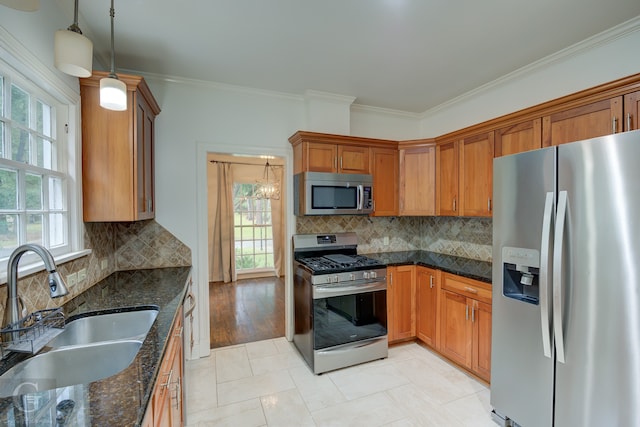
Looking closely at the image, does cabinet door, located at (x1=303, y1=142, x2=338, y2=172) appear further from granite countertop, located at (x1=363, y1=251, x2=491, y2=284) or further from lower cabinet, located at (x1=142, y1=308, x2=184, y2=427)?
lower cabinet, located at (x1=142, y1=308, x2=184, y2=427)

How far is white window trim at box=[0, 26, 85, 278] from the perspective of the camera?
4.63 feet

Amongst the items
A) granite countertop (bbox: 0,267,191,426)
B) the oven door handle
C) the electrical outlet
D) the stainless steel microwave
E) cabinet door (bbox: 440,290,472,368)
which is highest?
the stainless steel microwave

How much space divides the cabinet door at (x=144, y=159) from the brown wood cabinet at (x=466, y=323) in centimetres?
275

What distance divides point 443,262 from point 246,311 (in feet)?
9.36

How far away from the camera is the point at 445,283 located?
9.06ft

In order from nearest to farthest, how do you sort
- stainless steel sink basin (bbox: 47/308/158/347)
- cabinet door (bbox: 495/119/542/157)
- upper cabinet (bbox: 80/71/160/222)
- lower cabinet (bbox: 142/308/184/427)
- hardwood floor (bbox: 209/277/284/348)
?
lower cabinet (bbox: 142/308/184/427) < stainless steel sink basin (bbox: 47/308/158/347) < upper cabinet (bbox: 80/71/160/222) < cabinet door (bbox: 495/119/542/157) < hardwood floor (bbox: 209/277/284/348)

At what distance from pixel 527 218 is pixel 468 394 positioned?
154 centimetres

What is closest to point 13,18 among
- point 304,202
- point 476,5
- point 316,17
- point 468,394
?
point 316,17

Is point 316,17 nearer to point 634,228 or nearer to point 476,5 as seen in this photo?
point 476,5

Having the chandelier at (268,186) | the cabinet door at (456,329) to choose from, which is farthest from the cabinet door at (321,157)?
the chandelier at (268,186)

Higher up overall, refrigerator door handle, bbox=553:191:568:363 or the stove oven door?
refrigerator door handle, bbox=553:191:568:363

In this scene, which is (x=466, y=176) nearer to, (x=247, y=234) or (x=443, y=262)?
(x=443, y=262)

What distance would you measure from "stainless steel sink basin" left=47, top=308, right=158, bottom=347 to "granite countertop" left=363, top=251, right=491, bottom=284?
7.08 feet

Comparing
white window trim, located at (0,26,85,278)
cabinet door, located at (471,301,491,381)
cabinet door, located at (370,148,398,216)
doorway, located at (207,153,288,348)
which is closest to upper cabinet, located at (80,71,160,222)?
white window trim, located at (0,26,85,278)
